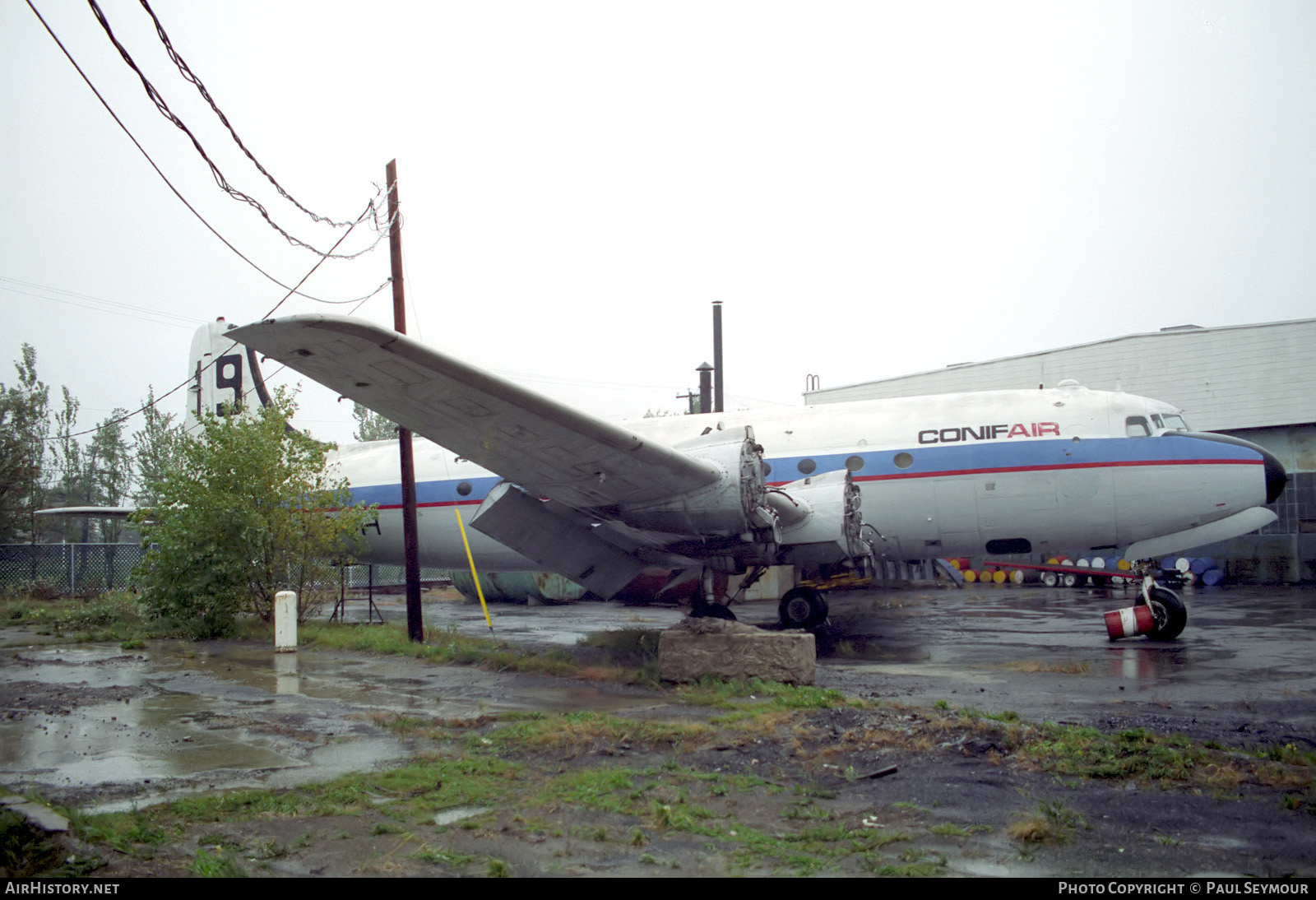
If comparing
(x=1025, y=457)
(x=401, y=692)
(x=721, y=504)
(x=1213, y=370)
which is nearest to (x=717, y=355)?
(x=1213, y=370)

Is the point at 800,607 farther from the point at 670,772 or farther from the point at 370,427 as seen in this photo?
the point at 370,427

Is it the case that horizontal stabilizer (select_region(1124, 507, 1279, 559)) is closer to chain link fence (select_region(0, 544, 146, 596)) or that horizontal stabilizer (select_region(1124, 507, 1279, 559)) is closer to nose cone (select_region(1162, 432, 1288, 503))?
nose cone (select_region(1162, 432, 1288, 503))

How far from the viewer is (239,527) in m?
13.5

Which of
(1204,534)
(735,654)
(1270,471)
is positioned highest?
(1270,471)

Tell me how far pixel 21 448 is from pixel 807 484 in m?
21.7

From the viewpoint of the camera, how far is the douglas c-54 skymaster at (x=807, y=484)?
9188 millimetres

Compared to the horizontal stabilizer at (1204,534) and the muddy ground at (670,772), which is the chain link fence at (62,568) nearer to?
the muddy ground at (670,772)

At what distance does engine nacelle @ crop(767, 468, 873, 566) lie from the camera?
1151 centimetres

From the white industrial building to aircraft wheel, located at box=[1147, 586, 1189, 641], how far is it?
53.8 feet

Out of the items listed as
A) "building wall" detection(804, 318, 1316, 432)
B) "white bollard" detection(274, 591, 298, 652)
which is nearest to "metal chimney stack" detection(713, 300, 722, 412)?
"building wall" detection(804, 318, 1316, 432)

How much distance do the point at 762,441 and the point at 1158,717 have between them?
337 inches

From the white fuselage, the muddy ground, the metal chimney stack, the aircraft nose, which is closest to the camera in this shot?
the muddy ground

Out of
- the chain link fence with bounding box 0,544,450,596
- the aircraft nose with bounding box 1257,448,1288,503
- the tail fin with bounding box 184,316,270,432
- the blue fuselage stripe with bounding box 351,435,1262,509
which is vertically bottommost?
the chain link fence with bounding box 0,544,450,596

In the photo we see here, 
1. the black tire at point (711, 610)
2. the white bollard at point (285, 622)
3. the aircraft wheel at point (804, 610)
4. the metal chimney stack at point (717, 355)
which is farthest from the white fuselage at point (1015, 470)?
the metal chimney stack at point (717, 355)
